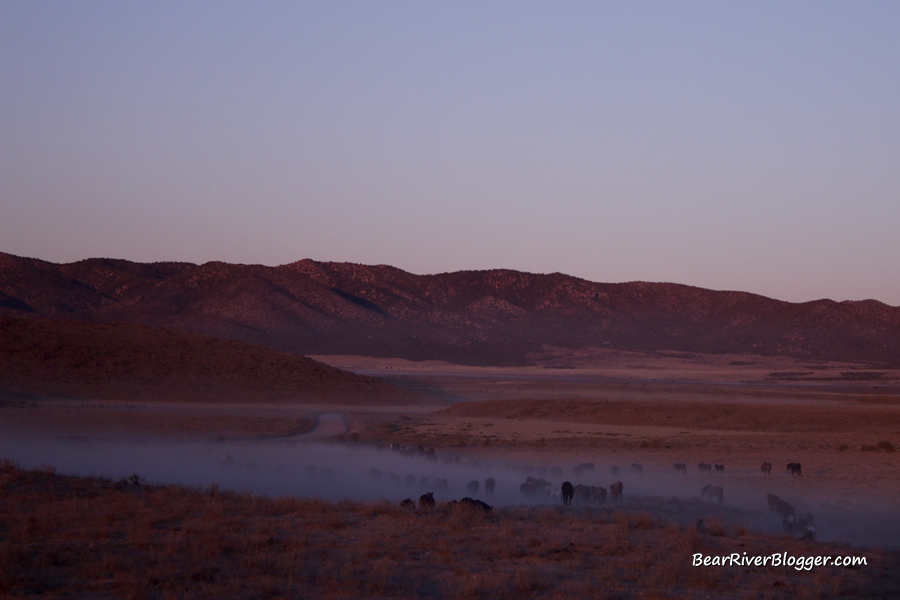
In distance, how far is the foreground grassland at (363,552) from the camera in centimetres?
912

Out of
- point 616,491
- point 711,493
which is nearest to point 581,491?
point 616,491

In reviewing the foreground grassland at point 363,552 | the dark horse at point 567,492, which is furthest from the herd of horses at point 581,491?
the foreground grassland at point 363,552

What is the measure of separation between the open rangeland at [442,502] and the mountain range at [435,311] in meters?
81.3

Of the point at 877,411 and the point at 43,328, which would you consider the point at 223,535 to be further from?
the point at 43,328

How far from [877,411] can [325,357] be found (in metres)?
79.1

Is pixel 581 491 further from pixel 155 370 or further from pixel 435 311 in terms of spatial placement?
pixel 435 311

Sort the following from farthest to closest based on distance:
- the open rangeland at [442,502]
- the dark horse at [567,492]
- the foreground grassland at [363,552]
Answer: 1. the dark horse at [567,492]
2. the open rangeland at [442,502]
3. the foreground grassland at [363,552]

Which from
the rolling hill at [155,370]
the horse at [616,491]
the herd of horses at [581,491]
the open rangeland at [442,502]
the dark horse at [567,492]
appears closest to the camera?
the open rangeland at [442,502]

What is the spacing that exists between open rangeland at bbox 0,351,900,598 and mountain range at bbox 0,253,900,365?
8132cm

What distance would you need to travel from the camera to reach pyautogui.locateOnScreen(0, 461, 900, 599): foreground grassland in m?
9.12

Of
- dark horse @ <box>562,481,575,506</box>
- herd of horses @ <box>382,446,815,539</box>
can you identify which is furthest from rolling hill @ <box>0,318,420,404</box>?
dark horse @ <box>562,481,575,506</box>

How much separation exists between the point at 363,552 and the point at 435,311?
449ft

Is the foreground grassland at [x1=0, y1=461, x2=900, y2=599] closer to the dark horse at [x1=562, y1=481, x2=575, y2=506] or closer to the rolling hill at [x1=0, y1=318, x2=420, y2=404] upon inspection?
the dark horse at [x1=562, y1=481, x2=575, y2=506]

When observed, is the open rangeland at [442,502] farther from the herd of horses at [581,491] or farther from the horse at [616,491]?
the horse at [616,491]
